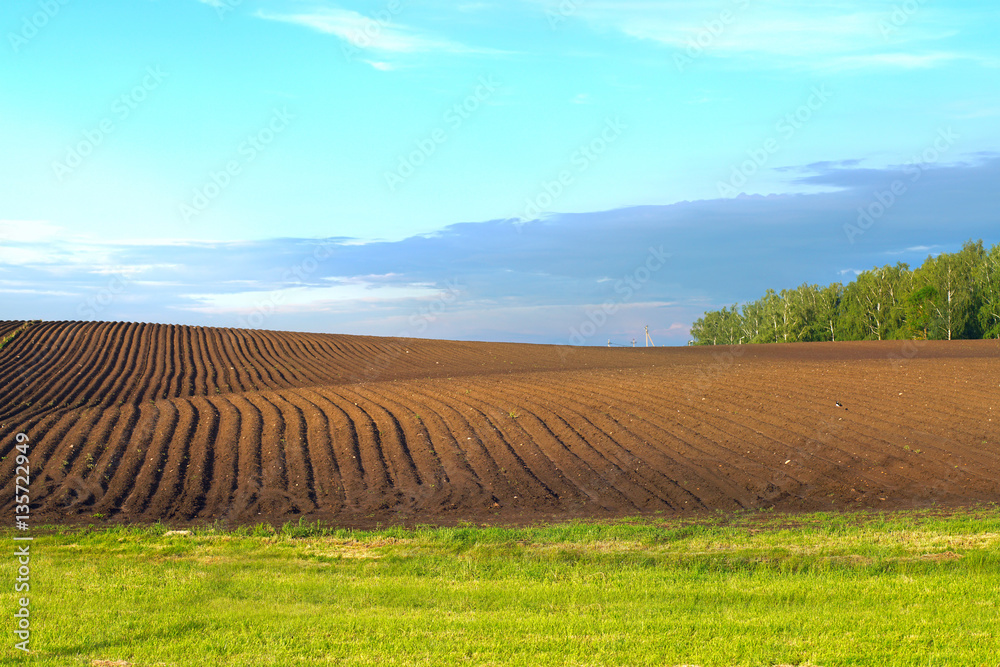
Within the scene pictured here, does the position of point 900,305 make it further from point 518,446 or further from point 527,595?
point 527,595

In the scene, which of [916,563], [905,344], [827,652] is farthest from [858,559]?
[905,344]

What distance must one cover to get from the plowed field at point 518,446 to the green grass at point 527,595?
1.99 m

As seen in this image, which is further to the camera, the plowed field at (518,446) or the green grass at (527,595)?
the plowed field at (518,446)

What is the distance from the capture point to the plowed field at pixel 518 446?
43.4 ft

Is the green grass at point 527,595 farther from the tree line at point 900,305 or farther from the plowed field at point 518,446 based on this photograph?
the tree line at point 900,305

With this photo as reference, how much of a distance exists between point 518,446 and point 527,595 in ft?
28.5

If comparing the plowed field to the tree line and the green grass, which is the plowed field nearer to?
the green grass

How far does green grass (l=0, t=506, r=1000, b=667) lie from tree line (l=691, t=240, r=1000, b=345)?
214 feet

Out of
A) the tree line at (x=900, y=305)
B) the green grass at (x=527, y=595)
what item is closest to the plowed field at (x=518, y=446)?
the green grass at (x=527, y=595)

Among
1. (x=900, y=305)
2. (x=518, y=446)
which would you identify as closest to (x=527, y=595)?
(x=518, y=446)

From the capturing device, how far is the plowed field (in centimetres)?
1323

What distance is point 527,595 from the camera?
25.2ft

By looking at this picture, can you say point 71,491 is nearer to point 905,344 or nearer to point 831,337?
point 905,344

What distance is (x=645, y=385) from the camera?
24.0 meters
